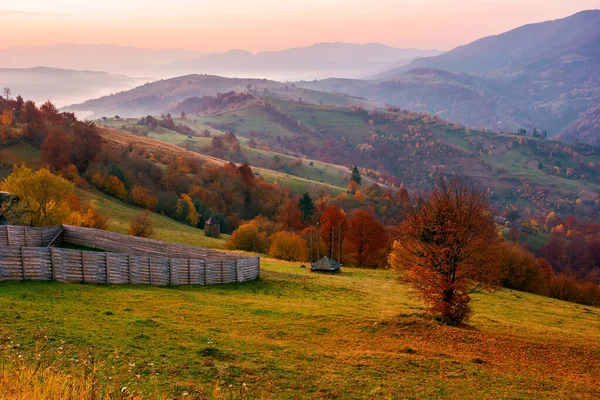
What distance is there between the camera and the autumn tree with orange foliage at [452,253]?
2586 centimetres

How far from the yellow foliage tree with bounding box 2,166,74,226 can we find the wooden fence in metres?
12.6

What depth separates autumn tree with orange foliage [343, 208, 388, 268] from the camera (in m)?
73.7

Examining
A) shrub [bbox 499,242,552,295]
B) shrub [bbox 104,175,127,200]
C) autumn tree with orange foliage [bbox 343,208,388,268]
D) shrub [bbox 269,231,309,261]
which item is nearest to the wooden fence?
shrub [bbox 269,231,309,261]

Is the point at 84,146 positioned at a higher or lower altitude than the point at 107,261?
higher

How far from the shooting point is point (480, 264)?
2631 cm

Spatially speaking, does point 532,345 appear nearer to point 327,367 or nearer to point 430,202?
point 430,202

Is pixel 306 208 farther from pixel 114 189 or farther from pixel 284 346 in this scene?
pixel 284 346

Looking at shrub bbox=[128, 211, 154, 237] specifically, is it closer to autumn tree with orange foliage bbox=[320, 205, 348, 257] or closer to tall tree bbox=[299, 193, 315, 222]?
autumn tree with orange foliage bbox=[320, 205, 348, 257]

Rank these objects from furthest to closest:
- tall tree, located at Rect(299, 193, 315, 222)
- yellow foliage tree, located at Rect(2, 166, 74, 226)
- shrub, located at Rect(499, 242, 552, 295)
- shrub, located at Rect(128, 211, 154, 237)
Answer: tall tree, located at Rect(299, 193, 315, 222) → shrub, located at Rect(499, 242, 552, 295) → shrub, located at Rect(128, 211, 154, 237) → yellow foliage tree, located at Rect(2, 166, 74, 226)

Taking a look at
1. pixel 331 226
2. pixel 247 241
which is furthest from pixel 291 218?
pixel 247 241

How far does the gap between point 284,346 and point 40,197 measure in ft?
128

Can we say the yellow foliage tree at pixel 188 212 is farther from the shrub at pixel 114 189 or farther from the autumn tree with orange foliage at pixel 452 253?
the autumn tree with orange foliage at pixel 452 253

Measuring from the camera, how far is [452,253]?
25.8 metres

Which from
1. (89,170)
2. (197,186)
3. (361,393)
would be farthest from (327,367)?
(197,186)
